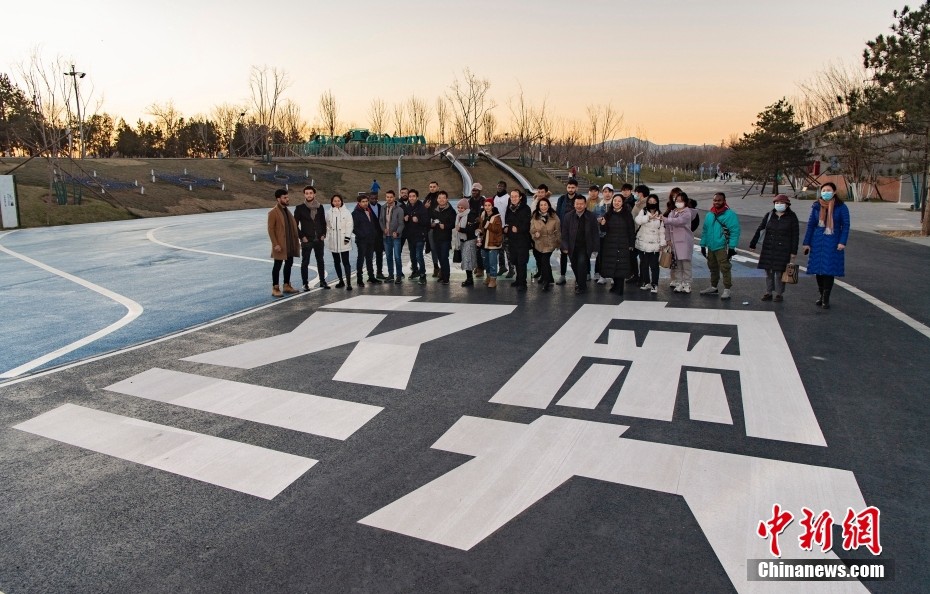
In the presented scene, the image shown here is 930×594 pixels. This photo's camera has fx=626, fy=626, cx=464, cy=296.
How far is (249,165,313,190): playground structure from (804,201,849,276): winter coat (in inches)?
2003

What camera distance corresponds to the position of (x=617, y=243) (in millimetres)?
10938

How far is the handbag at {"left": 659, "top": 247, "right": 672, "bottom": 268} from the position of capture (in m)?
10.9

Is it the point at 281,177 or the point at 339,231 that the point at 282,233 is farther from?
the point at 281,177

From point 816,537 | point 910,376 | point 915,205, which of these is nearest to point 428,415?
point 816,537

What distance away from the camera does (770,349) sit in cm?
755

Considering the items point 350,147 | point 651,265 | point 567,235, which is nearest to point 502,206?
point 567,235

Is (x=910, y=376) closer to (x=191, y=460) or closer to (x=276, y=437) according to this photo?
(x=276, y=437)

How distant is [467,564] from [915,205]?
3913 cm

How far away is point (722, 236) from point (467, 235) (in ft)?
15.5

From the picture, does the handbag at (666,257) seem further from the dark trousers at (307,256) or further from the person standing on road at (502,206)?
the dark trousers at (307,256)

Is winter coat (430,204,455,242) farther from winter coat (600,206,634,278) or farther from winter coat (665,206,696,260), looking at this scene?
winter coat (665,206,696,260)

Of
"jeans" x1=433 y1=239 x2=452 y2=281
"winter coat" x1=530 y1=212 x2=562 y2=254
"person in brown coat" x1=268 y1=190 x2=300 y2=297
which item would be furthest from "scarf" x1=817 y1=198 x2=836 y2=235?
"person in brown coat" x1=268 y1=190 x2=300 y2=297

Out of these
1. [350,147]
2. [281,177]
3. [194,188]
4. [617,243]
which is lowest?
[617,243]

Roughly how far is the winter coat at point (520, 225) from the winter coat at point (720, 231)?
10.2 feet
